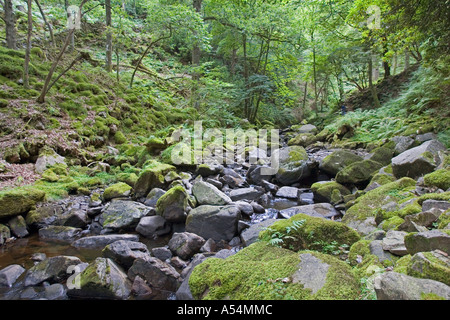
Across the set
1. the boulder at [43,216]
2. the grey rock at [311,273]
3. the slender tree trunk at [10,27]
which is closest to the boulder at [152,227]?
the boulder at [43,216]

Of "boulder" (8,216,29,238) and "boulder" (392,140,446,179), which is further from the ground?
"boulder" (392,140,446,179)

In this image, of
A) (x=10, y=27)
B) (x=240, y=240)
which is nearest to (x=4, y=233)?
(x=240, y=240)

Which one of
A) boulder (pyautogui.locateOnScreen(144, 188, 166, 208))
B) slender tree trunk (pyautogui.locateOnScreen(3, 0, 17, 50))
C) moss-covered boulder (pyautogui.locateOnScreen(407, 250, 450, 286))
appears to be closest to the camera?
moss-covered boulder (pyautogui.locateOnScreen(407, 250, 450, 286))

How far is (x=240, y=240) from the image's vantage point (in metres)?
4.68

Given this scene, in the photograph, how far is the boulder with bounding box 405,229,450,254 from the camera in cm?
204

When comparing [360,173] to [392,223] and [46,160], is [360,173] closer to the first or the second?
[392,223]

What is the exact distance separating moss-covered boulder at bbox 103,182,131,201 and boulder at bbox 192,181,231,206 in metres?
1.86

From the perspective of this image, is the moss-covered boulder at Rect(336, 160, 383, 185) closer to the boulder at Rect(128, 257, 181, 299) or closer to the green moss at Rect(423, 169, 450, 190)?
the green moss at Rect(423, 169, 450, 190)

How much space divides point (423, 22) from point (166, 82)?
1269 cm

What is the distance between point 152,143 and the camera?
8.71 metres

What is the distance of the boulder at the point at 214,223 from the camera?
4.79 meters

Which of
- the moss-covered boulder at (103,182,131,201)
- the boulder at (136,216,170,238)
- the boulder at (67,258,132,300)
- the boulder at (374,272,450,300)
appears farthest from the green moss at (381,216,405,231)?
the moss-covered boulder at (103,182,131,201)

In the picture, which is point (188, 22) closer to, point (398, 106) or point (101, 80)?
point (101, 80)

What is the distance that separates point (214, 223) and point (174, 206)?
3.18 feet
